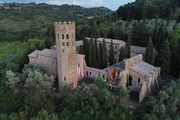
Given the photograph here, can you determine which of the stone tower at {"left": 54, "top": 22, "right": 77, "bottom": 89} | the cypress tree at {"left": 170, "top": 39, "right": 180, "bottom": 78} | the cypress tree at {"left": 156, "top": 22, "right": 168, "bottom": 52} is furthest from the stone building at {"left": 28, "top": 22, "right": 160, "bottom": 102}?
the cypress tree at {"left": 156, "top": 22, "right": 168, "bottom": 52}

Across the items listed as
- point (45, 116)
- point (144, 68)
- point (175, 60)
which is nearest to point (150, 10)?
point (175, 60)

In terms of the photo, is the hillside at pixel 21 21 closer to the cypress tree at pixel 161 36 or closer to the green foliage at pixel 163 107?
the cypress tree at pixel 161 36

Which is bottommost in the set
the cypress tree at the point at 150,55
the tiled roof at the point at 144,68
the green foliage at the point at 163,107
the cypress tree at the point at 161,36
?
the green foliage at the point at 163,107

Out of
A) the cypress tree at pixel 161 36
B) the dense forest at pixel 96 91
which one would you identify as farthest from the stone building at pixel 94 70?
the cypress tree at pixel 161 36

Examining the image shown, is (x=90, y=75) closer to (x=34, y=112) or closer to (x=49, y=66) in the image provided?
(x=49, y=66)

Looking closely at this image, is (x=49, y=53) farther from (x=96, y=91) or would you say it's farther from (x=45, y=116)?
(x=45, y=116)

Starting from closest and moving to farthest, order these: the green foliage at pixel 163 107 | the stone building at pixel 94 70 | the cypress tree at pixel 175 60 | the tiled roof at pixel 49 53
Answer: the green foliage at pixel 163 107
the stone building at pixel 94 70
the tiled roof at pixel 49 53
the cypress tree at pixel 175 60

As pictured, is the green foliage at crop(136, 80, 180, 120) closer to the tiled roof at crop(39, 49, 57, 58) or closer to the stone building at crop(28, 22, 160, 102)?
the stone building at crop(28, 22, 160, 102)
